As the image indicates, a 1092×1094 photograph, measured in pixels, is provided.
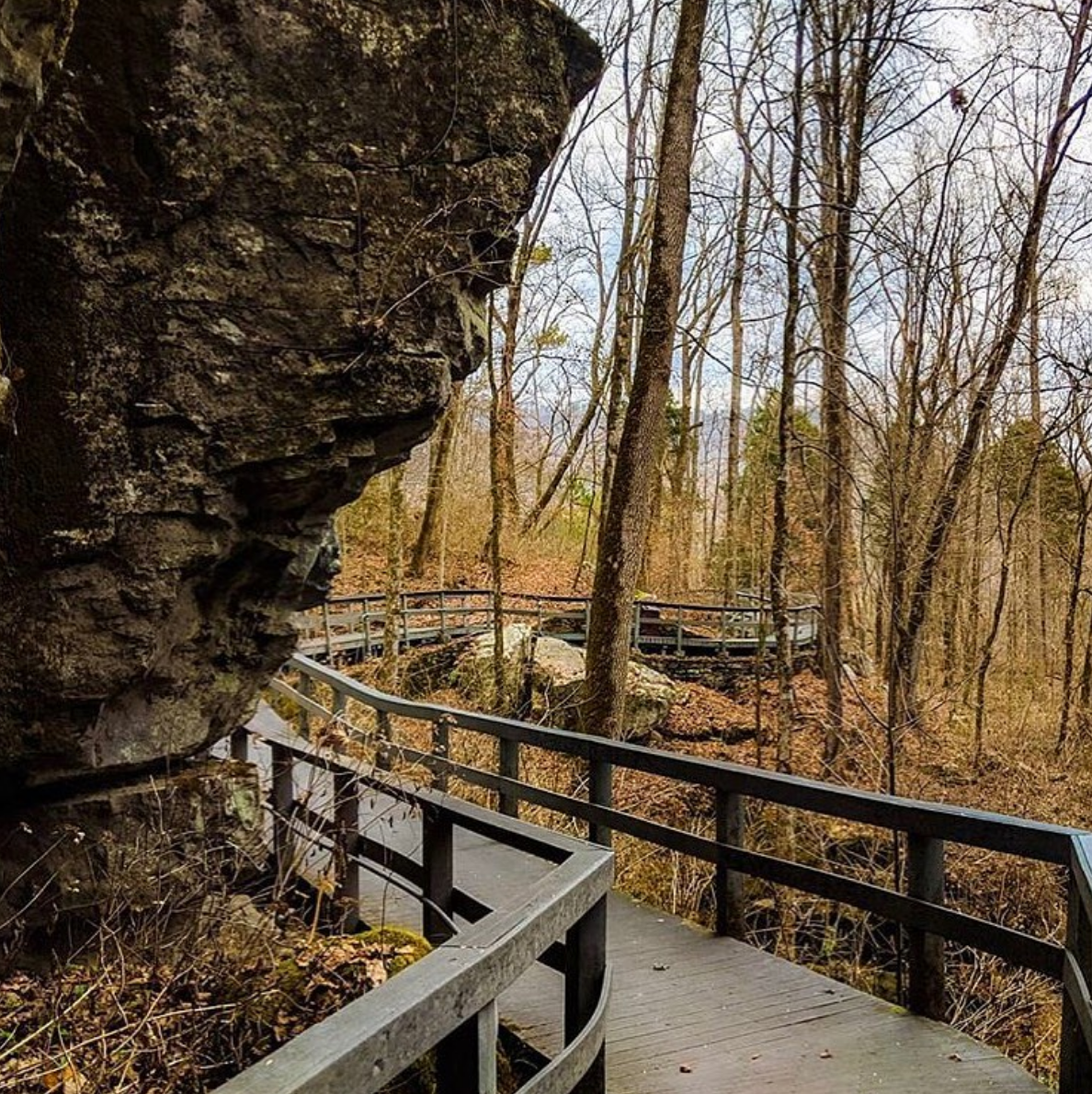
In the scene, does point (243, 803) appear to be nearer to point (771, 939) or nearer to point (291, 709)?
point (771, 939)

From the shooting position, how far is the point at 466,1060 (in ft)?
6.48

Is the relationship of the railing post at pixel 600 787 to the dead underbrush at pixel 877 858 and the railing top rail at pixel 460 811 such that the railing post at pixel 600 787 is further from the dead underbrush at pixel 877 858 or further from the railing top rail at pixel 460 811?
the railing top rail at pixel 460 811

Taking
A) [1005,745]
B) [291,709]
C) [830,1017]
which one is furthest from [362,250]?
[1005,745]

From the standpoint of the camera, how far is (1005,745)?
39.8ft

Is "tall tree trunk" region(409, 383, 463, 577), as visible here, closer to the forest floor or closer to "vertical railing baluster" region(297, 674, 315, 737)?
the forest floor

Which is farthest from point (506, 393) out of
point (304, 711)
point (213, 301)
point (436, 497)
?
point (213, 301)

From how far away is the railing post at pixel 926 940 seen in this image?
3.49 metres

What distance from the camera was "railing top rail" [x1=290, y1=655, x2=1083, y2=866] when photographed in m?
3.11

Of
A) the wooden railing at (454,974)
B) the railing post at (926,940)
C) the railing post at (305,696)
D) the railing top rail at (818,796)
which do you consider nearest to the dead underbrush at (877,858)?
the railing top rail at (818,796)

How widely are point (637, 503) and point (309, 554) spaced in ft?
12.7

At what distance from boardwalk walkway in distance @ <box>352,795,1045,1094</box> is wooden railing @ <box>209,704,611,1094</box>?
392 mm

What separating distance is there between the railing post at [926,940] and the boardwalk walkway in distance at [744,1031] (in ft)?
0.26

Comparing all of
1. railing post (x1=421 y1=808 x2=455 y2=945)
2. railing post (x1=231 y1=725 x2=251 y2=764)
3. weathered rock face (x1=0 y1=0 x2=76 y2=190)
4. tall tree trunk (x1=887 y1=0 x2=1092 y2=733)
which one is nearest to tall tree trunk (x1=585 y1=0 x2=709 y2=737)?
tall tree trunk (x1=887 y1=0 x2=1092 y2=733)

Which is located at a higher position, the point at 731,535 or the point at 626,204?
the point at 626,204
